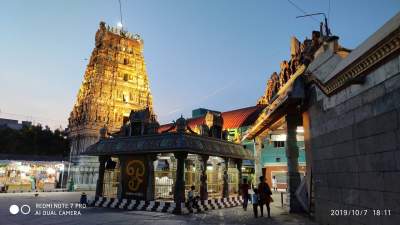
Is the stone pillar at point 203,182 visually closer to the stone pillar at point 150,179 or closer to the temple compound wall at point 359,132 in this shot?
the stone pillar at point 150,179

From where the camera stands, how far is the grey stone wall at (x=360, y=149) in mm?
6828

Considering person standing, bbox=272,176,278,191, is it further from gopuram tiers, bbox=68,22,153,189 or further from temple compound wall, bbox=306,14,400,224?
gopuram tiers, bbox=68,22,153,189

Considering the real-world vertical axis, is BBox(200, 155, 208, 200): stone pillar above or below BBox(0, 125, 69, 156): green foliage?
below

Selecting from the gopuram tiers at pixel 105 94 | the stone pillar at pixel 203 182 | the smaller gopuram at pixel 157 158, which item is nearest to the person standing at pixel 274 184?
the smaller gopuram at pixel 157 158

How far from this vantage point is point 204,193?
17.8m

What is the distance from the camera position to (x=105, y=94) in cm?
5991

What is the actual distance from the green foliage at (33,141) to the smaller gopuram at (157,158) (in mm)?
57893

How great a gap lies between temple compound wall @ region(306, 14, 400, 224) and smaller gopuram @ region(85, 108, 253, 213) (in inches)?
282

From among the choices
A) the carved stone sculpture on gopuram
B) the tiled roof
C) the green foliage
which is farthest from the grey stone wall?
the green foliage

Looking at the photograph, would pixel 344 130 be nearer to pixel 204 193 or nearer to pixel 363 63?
pixel 363 63

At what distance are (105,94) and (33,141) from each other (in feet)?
78.9

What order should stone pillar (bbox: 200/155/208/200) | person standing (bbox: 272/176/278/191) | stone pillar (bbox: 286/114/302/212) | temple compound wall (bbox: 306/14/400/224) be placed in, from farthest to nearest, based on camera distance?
person standing (bbox: 272/176/278/191)
stone pillar (bbox: 200/155/208/200)
stone pillar (bbox: 286/114/302/212)
temple compound wall (bbox: 306/14/400/224)

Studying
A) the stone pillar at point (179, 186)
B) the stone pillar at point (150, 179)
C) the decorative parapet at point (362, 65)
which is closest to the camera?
the decorative parapet at point (362, 65)

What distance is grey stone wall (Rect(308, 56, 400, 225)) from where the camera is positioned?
683 centimetres
